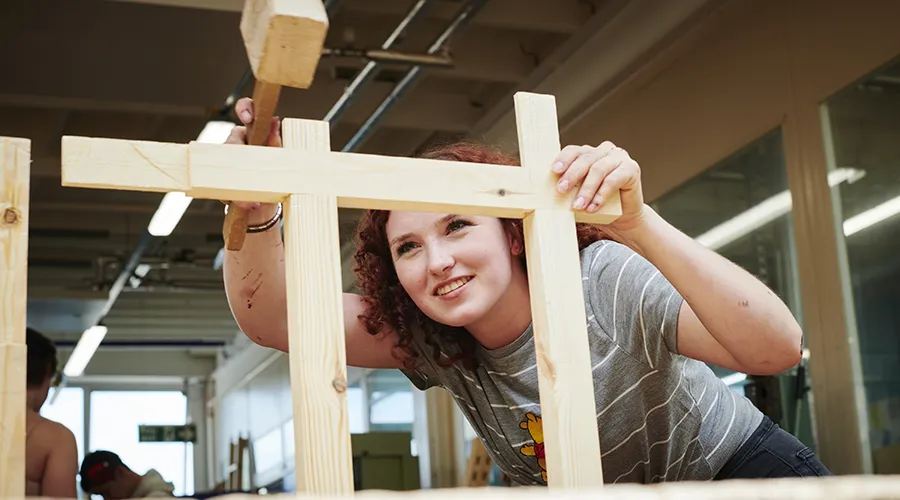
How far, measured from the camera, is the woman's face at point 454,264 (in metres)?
1.55

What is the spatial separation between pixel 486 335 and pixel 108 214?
6452mm

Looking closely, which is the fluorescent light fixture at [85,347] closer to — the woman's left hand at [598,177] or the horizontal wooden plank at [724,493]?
the woman's left hand at [598,177]

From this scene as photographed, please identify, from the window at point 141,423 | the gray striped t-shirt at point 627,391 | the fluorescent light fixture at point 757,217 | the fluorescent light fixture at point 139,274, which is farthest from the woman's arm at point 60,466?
the window at point 141,423

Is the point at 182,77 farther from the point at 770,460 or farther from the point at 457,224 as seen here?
the point at 770,460

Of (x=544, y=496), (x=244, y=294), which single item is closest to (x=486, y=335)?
(x=244, y=294)

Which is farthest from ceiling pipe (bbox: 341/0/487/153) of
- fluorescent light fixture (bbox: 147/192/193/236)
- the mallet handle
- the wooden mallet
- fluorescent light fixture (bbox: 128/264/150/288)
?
the wooden mallet

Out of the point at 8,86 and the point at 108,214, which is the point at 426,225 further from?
the point at 108,214

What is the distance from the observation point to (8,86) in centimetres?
519

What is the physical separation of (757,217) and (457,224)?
3.12 metres

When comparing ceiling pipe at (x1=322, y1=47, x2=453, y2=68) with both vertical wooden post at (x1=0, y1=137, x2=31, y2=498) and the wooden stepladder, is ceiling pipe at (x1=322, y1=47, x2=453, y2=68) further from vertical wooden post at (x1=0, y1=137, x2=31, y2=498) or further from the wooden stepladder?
vertical wooden post at (x1=0, y1=137, x2=31, y2=498)

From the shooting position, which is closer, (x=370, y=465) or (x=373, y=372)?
(x=370, y=465)

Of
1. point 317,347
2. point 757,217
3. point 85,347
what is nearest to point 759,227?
point 757,217

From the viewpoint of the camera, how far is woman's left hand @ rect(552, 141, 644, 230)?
1.31 metres

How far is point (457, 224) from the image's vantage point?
5.21 feet
